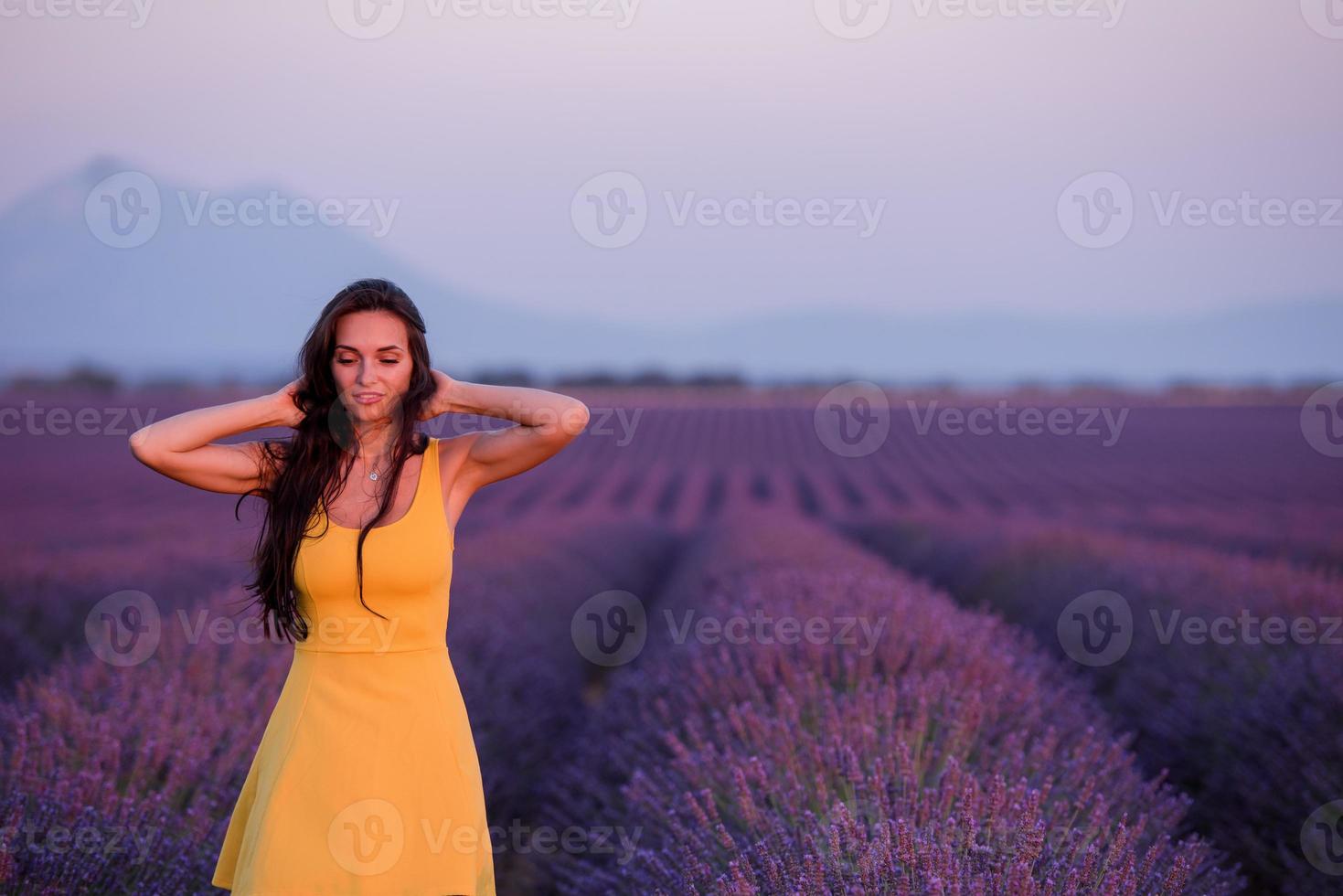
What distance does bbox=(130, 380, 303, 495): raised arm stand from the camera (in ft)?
6.31

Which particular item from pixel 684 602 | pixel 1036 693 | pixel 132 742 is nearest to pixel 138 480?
pixel 684 602

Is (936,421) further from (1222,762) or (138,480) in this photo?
(1222,762)

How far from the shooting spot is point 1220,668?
4676 mm

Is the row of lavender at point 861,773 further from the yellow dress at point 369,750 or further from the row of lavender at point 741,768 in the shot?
the yellow dress at point 369,750

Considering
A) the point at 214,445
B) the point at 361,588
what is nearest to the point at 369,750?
the point at 361,588

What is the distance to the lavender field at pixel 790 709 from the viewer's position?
228 centimetres

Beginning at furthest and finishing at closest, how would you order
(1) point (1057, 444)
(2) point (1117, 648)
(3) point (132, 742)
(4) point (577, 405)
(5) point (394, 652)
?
1. (1) point (1057, 444)
2. (2) point (1117, 648)
3. (3) point (132, 742)
4. (4) point (577, 405)
5. (5) point (394, 652)

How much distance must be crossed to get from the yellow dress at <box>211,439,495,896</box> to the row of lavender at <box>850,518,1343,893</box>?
9.28 feet

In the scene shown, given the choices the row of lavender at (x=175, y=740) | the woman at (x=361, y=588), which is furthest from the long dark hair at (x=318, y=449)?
the row of lavender at (x=175, y=740)

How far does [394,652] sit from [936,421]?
33112mm

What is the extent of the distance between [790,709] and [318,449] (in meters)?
1.64

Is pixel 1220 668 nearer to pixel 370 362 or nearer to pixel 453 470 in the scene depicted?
pixel 453 470

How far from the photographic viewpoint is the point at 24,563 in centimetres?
705

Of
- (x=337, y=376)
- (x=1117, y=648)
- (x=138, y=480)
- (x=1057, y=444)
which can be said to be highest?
(x=1057, y=444)
